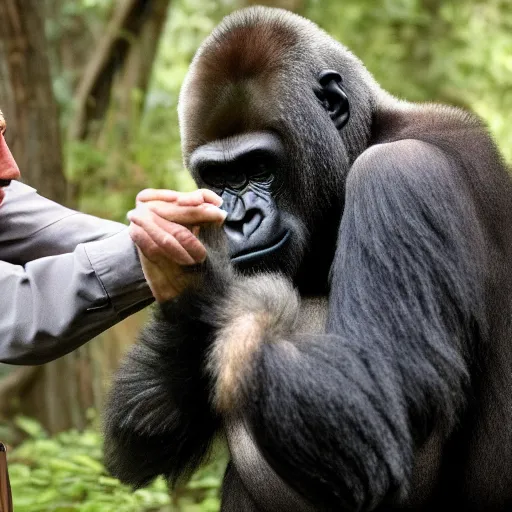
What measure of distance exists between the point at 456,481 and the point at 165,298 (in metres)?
1.34

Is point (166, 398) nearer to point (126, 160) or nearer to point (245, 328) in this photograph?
point (245, 328)

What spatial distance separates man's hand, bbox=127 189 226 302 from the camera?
120 inches

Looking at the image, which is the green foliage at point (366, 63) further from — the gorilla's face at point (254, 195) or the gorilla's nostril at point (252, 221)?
the gorilla's nostril at point (252, 221)

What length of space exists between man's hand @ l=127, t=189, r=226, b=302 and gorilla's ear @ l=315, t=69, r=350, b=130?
93 centimetres

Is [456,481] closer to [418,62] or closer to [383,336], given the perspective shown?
[383,336]

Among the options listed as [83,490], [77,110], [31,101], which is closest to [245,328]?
[83,490]

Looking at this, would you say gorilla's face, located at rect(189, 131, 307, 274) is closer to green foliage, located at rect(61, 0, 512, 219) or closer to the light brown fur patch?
the light brown fur patch

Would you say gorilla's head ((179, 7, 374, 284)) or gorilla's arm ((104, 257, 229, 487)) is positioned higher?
gorilla's head ((179, 7, 374, 284))

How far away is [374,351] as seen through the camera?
3.02 m

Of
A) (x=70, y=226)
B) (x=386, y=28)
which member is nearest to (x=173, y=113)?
(x=386, y=28)

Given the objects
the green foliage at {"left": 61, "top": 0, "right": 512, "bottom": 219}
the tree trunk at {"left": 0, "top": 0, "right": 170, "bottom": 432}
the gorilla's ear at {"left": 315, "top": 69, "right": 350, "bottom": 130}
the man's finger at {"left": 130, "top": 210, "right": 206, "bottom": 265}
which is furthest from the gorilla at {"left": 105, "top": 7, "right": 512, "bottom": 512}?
the green foliage at {"left": 61, "top": 0, "right": 512, "bottom": 219}

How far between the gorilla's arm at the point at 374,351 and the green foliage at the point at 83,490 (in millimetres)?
1240

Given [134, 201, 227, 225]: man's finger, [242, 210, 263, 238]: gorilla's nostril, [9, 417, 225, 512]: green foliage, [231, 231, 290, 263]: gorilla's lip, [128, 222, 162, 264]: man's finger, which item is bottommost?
[9, 417, 225, 512]: green foliage

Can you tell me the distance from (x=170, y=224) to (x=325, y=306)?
0.99 meters
